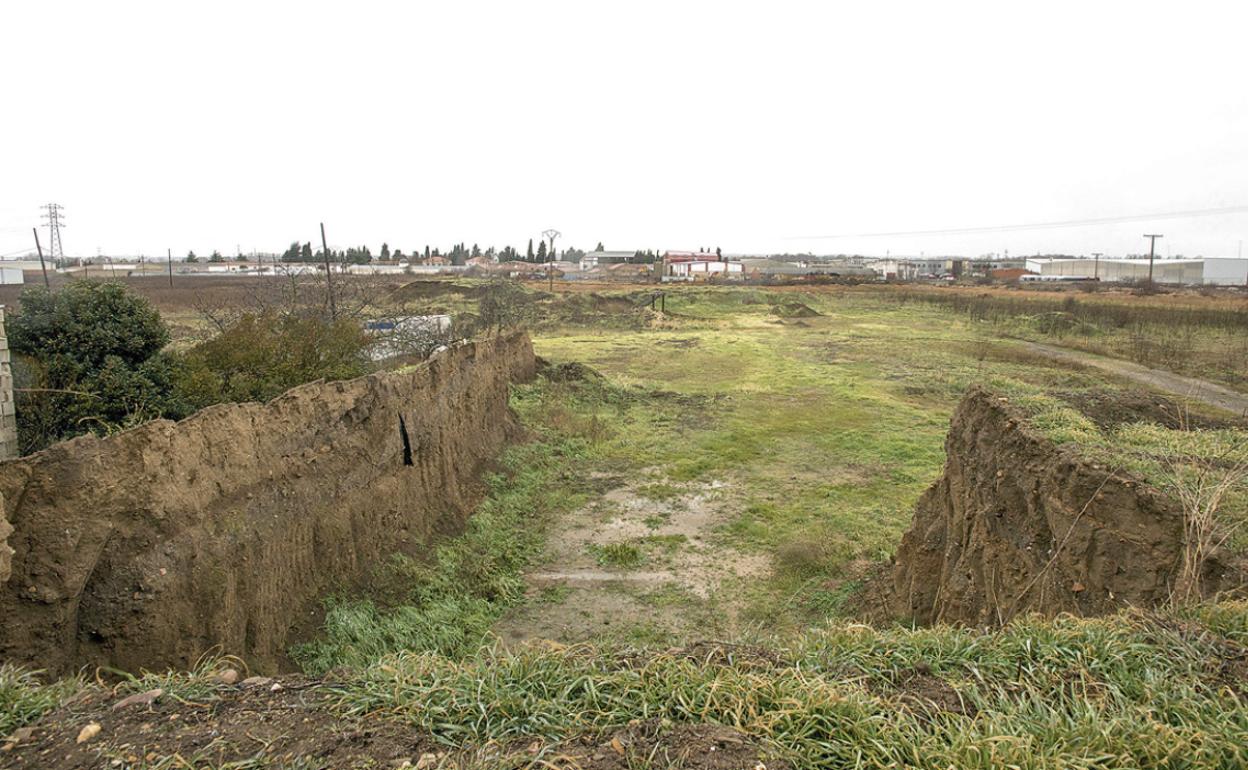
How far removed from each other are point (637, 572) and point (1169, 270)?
379ft

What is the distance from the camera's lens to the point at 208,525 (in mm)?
6953

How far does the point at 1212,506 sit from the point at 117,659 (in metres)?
8.50

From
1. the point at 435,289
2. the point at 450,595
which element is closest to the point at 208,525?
the point at 450,595

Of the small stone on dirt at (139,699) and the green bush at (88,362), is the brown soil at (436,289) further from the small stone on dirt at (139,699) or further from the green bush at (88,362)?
the small stone on dirt at (139,699)

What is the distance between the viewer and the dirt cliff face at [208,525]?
565 cm

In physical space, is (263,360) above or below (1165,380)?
above

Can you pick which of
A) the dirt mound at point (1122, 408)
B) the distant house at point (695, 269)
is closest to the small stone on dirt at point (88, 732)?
the dirt mound at point (1122, 408)

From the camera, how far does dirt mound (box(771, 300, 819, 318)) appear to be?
4903 cm

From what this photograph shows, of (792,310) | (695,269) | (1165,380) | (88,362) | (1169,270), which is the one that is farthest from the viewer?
(695,269)

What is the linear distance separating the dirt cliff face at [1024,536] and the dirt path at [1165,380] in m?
11.9

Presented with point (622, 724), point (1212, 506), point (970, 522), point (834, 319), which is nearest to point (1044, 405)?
point (970, 522)

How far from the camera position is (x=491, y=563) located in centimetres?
994

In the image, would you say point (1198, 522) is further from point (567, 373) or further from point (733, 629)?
point (567, 373)

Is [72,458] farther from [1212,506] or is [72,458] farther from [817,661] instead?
[1212,506]
